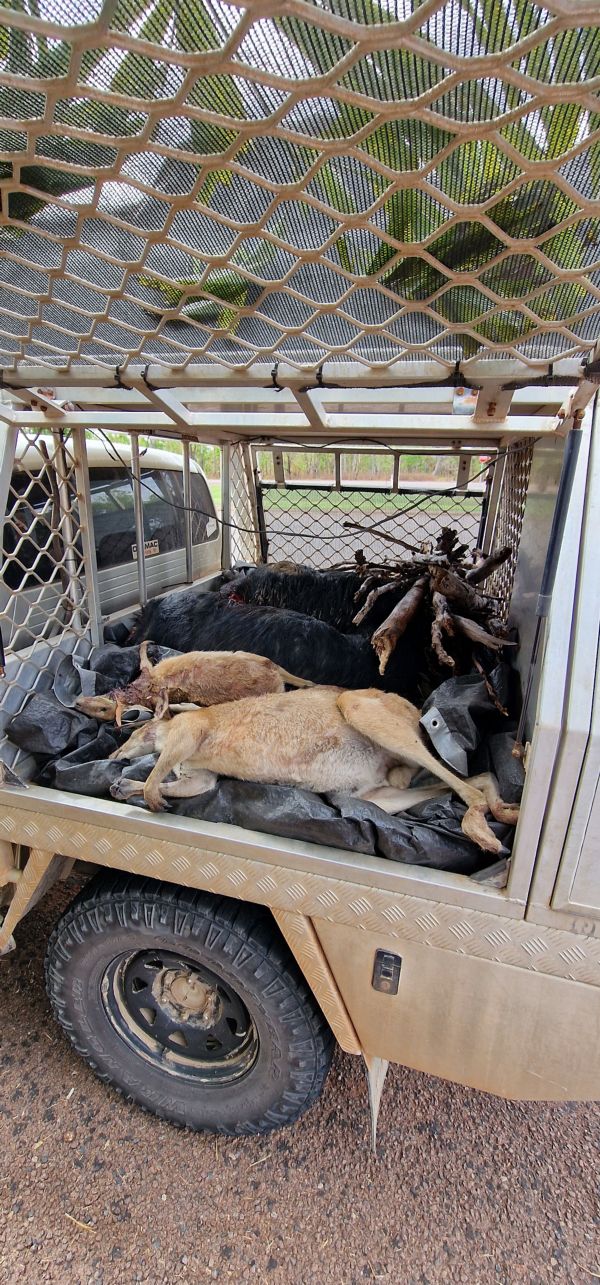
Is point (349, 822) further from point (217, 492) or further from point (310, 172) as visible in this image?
point (217, 492)

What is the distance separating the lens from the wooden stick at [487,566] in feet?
9.96

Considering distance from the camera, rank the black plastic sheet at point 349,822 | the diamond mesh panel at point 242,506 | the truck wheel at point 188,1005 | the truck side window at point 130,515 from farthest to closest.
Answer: the diamond mesh panel at point 242,506 → the truck side window at point 130,515 → the truck wheel at point 188,1005 → the black plastic sheet at point 349,822

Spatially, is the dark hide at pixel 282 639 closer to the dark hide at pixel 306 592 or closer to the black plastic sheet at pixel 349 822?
the dark hide at pixel 306 592

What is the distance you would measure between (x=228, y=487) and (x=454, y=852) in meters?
4.05

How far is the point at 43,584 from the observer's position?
310 cm

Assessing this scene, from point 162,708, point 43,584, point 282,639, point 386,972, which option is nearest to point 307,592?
point 282,639

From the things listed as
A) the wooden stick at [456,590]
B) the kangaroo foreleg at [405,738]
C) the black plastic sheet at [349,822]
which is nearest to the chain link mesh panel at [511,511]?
the wooden stick at [456,590]

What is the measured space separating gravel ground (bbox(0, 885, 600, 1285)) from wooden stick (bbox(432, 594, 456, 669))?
180cm

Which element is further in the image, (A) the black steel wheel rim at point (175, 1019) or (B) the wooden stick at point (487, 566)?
(B) the wooden stick at point (487, 566)

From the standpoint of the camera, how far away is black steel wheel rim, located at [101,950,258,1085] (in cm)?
214

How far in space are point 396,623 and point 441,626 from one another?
231 mm

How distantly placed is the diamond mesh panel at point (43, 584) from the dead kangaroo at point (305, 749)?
724 mm

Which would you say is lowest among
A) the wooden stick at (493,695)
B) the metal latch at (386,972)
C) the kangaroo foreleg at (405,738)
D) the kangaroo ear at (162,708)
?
the metal latch at (386,972)

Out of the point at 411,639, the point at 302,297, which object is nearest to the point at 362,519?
the point at 411,639
